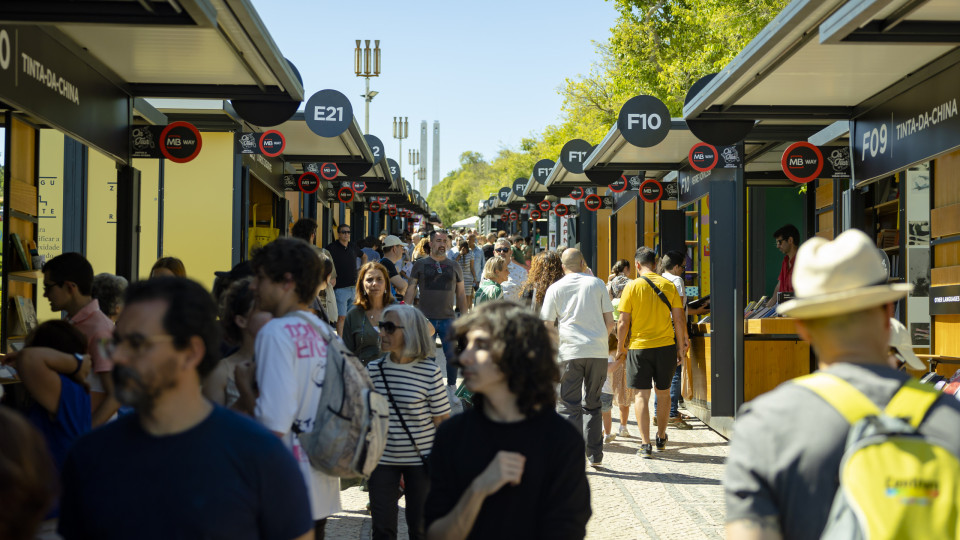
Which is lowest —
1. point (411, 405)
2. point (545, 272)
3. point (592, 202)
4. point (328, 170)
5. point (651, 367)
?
point (651, 367)

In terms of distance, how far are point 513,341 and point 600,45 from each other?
36.2 metres

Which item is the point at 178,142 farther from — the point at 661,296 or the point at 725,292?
the point at 725,292

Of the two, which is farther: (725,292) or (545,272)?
(725,292)

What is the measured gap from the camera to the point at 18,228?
920 cm

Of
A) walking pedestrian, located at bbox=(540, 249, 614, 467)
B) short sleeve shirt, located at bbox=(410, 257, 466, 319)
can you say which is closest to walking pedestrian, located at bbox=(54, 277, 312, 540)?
walking pedestrian, located at bbox=(540, 249, 614, 467)

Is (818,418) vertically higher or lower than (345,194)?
lower

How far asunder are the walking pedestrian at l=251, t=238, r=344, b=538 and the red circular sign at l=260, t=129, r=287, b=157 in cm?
1088

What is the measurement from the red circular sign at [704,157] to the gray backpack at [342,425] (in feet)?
26.0

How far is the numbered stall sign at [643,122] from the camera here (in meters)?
11.8

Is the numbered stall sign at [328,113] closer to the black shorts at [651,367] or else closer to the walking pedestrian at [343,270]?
the walking pedestrian at [343,270]

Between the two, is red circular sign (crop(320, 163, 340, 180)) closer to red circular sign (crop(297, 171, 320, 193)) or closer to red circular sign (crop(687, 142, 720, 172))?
red circular sign (crop(297, 171, 320, 193))

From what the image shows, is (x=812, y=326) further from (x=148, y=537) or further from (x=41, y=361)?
(x=41, y=361)

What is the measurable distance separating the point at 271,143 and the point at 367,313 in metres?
7.44

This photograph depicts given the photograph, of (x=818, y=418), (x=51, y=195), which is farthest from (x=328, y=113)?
(x=818, y=418)
